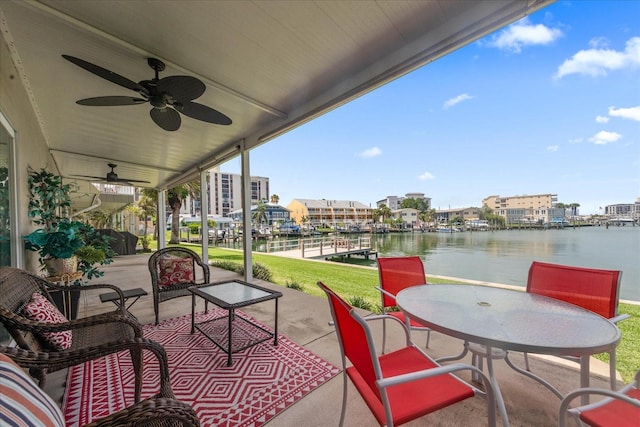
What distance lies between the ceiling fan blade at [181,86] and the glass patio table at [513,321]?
7.52 ft

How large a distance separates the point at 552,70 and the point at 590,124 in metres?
10.4

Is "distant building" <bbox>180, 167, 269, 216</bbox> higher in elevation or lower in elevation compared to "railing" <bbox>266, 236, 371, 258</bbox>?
higher

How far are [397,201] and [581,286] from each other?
201 feet

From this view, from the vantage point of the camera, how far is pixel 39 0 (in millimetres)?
1781

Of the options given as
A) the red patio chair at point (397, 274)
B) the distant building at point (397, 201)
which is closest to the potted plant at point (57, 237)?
the red patio chair at point (397, 274)

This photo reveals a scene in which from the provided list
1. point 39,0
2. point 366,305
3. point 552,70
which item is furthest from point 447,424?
point 552,70

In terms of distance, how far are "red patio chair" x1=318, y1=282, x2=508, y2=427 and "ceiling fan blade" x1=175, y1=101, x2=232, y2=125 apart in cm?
210

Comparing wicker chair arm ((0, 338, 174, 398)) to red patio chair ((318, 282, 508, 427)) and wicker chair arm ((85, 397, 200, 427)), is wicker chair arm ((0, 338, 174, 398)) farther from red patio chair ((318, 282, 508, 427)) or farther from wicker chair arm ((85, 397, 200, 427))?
red patio chair ((318, 282, 508, 427))

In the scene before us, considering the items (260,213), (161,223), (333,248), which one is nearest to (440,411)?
(161,223)

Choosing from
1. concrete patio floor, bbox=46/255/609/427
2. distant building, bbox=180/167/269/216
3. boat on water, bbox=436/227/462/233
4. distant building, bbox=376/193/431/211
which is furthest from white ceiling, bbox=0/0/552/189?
distant building, bbox=376/193/431/211

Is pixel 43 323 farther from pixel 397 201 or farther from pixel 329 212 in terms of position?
pixel 397 201

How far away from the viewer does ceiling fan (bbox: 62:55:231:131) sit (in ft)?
6.64

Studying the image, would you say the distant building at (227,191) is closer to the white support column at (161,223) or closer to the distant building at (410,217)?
the distant building at (410,217)

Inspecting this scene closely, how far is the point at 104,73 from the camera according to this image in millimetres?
1923
